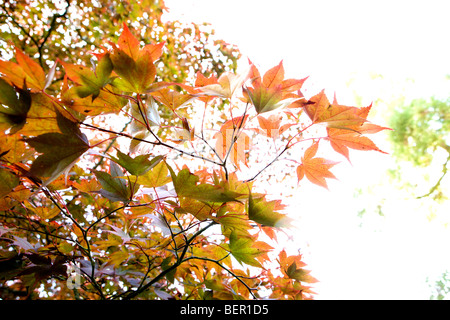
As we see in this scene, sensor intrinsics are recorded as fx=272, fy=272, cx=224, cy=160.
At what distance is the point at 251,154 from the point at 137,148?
1.58 meters

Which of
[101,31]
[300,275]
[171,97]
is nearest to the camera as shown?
[171,97]

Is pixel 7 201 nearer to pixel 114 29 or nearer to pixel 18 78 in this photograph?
pixel 18 78

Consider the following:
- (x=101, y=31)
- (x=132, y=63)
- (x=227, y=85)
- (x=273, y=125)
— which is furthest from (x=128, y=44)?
(x=101, y=31)

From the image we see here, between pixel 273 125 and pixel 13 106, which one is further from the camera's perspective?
pixel 273 125

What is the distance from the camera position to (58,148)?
0.32 meters

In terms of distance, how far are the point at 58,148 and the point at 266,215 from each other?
0.27 meters

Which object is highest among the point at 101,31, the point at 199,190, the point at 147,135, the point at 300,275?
the point at 101,31

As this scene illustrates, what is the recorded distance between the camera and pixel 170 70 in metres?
1.81

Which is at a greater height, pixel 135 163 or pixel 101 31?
pixel 101 31

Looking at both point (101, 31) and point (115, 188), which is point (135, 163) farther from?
point (101, 31)

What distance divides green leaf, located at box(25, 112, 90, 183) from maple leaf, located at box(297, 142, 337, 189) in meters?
0.34

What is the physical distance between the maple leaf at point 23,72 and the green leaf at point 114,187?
0.46 feet

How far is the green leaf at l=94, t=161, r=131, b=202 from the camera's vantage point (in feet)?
1.28
